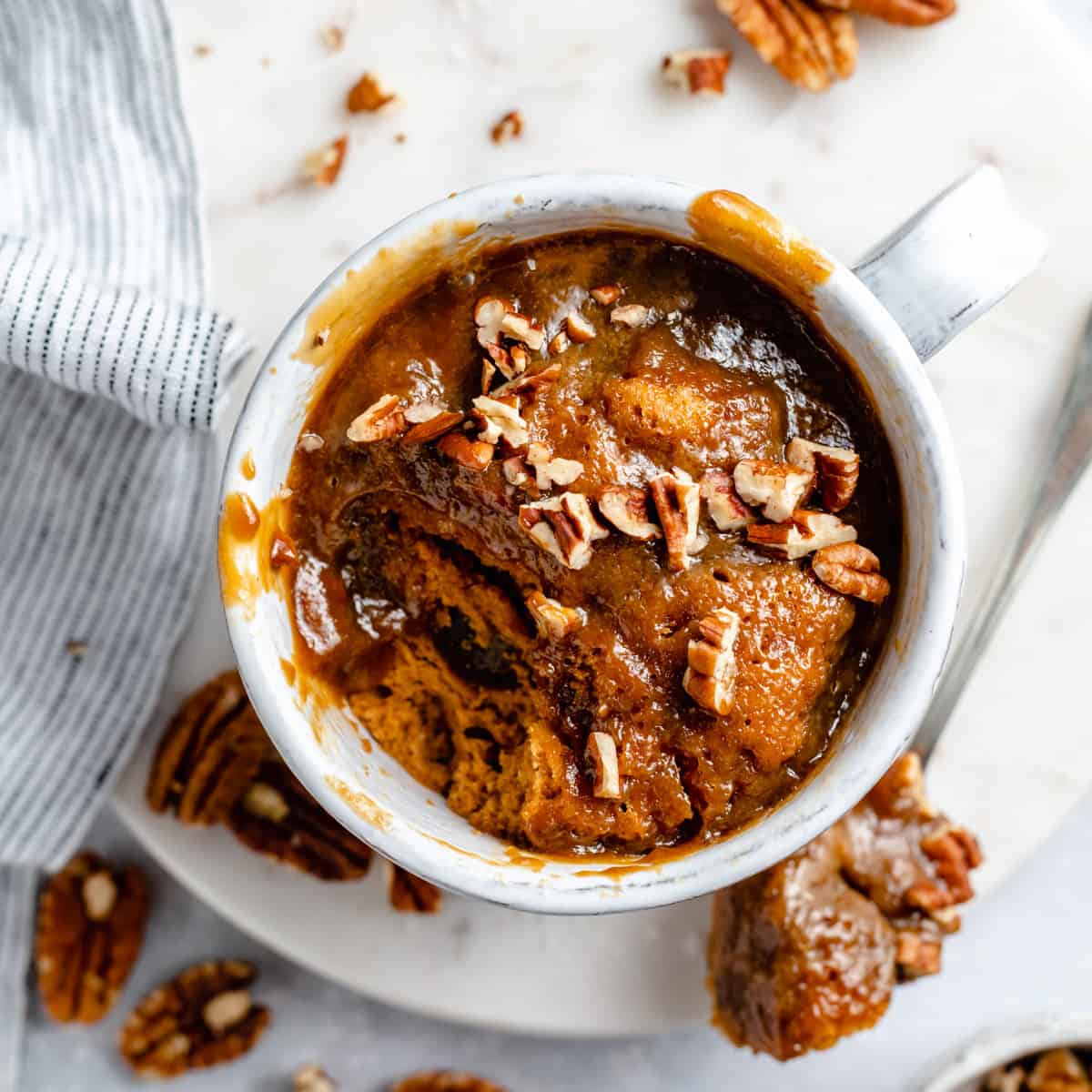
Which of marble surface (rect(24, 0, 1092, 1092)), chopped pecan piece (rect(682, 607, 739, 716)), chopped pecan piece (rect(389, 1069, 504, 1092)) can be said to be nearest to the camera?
chopped pecan piece (rect(682, 607, 739, 716))

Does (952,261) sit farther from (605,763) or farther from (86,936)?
(86,936)

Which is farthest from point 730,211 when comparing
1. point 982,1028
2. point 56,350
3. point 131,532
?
point 982,1028

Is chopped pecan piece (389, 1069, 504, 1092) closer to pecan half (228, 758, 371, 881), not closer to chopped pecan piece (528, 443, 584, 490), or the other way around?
pecan half (228, 758, 371, 881)

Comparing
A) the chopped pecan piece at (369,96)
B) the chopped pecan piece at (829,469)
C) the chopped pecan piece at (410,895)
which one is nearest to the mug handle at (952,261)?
the chopped pecan piece at (829,469)

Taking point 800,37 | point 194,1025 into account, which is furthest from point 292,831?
point 800,37

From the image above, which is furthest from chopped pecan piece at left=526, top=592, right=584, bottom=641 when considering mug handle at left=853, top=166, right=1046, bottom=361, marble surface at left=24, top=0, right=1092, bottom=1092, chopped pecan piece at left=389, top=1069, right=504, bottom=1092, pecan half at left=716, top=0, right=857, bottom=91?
chopped pecan piece at left=389, top=1069, right=504, bottom=1092

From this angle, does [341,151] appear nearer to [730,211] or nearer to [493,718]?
[730,211]
